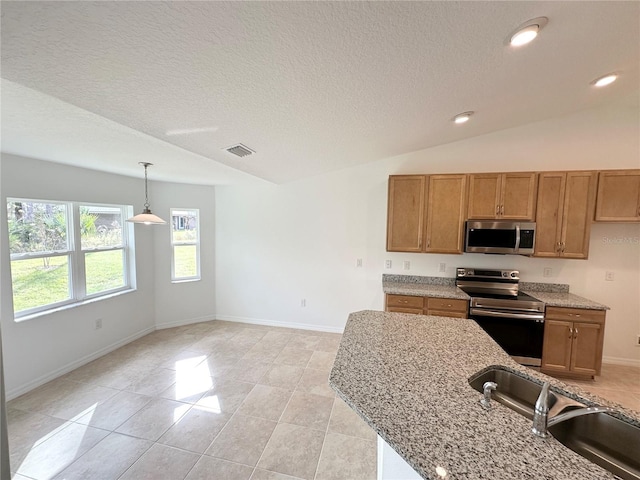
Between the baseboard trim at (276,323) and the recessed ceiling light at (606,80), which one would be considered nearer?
the recessed ceiling light at (606,80)

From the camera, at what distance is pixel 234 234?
15.2 feet

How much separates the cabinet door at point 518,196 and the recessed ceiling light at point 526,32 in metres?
2.04

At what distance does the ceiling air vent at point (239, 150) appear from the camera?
7.76ft

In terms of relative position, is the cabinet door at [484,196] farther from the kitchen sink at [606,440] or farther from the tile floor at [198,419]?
the kitchen sink at [606,440]

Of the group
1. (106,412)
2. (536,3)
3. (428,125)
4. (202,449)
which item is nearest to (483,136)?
(428,125)

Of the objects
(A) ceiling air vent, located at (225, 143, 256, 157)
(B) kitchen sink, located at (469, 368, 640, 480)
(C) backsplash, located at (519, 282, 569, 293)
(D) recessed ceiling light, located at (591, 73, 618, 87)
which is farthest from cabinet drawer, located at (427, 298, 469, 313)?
(A) ceiling air vent, located at (225, 143, 256, 157)

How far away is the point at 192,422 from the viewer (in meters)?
2.37

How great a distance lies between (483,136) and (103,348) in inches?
224

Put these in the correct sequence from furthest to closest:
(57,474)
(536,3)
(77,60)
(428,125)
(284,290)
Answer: (284,290), (428,125), (57,474), (536,3), (77,60)

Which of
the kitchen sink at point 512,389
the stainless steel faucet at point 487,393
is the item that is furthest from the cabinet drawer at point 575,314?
the stainless steel faucet at point 487,393

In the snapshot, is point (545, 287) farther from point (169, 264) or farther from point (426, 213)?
point (169, 264)

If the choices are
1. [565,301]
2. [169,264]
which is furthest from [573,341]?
[169,264]

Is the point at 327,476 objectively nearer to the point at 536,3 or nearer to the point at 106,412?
the point at 106,412

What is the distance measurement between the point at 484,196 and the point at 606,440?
2685 mm
